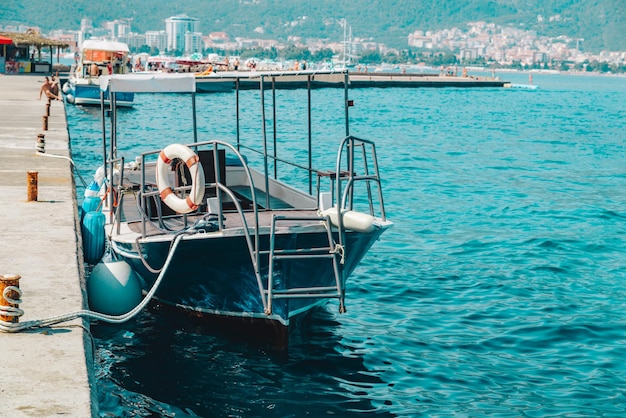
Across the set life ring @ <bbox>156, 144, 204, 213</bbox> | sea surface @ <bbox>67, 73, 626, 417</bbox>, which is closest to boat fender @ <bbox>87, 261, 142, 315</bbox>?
sea surface @ <bbox>67, 73, 626, 417</bbox>

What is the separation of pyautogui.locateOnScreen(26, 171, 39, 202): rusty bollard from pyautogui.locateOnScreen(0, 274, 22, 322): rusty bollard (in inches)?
212

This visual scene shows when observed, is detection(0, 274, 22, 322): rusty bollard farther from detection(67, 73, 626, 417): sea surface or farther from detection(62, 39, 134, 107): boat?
detection(62, 39, 134, 107): boat

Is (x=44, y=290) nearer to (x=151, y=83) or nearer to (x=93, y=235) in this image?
(x=93, y=235)

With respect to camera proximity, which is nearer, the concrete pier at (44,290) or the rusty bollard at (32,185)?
the concrete pier at (44,290)

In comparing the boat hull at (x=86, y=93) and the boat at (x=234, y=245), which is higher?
the boat hull at (x=86, y=93)

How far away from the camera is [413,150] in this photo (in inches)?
1362

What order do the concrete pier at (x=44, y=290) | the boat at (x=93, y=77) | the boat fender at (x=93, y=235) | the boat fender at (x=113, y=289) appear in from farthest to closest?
1. the boat at (x=93, y=77)
2. the boat fender at (x=93, y=235)
3. the boat fender at (x=113, y=289)
4. the concrete pier at (x=44, y=290)

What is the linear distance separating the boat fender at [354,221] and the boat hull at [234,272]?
0.21 metres

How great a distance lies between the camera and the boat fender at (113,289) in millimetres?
9969

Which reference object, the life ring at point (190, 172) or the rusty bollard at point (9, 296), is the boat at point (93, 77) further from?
the rusty bollard at point (9, 296)

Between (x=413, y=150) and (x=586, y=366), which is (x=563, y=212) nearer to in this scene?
(x=586, y=366)

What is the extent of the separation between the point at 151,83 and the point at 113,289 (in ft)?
10.5

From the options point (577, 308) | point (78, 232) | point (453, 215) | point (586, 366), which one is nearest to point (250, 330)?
point (78, 232)

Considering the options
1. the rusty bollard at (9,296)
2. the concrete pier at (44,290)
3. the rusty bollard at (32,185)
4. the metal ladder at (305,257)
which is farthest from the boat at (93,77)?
the rusty bollard at (9,296)
